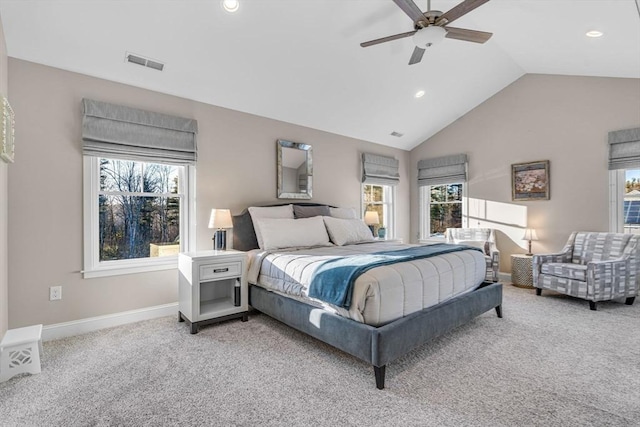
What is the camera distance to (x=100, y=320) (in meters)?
3.05

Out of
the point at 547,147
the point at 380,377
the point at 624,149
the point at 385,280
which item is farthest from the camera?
the point at 547,147

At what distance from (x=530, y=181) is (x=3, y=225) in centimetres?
633

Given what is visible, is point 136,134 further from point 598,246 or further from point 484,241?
point 598,246

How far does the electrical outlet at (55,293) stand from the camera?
9.39 ft

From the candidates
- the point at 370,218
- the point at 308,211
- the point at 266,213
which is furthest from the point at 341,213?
the point at 266,213

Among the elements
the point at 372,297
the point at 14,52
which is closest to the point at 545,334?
the point at 372,297

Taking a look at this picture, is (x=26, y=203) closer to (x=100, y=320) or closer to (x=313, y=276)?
(x=100, y=320)

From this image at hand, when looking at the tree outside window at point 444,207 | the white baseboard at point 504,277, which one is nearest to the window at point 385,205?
the tree outside window at point 444,207

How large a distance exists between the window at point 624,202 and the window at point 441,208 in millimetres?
1986

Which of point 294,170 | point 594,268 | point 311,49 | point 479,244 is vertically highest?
point 311,49

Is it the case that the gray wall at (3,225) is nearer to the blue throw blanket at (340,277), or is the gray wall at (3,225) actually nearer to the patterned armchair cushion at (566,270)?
the blue throw blanket at (340,277)

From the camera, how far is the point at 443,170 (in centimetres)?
597

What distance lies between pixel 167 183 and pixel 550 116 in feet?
17.9

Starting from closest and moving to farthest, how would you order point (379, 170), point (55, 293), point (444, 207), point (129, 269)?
point (55, 293) < point (129, 269) < point (379, 170) < point (444, 207)
